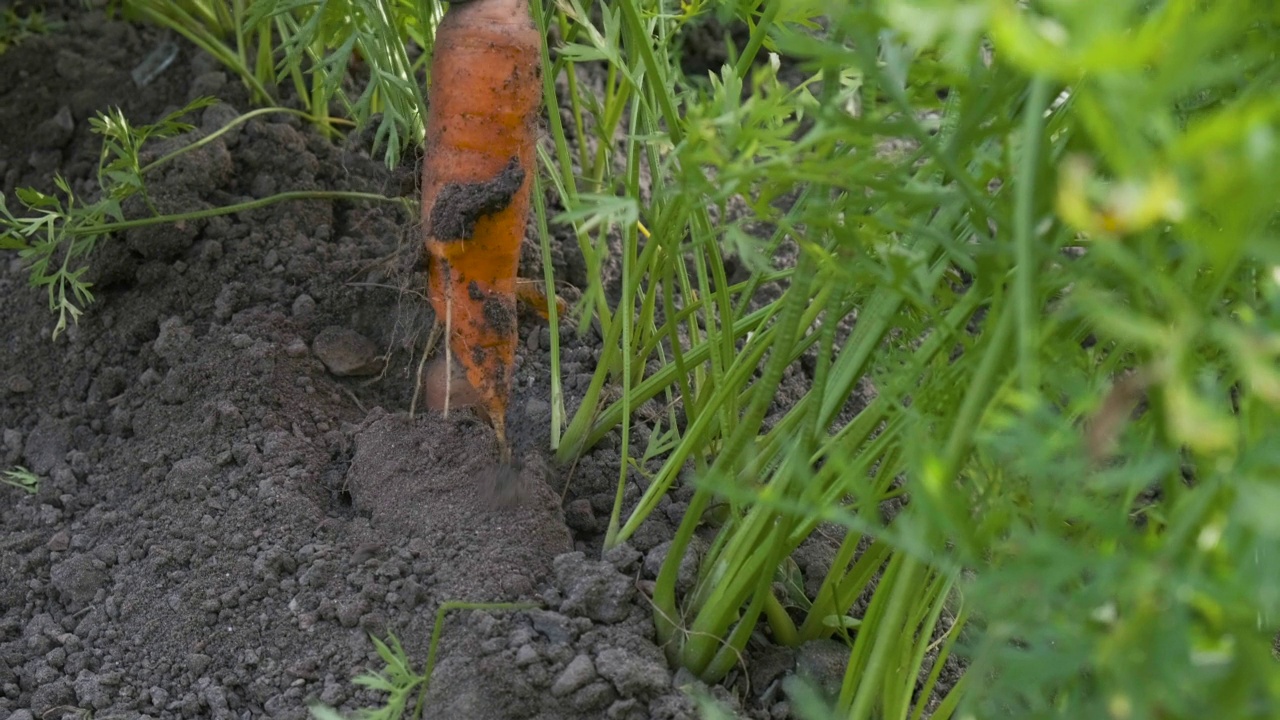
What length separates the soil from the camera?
1048 mm

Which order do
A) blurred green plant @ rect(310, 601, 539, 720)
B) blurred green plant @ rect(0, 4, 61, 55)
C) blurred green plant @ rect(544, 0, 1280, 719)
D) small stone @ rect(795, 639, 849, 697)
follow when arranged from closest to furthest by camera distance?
blurred green plant @ rect(544, 0, 1280, 719) → blurred green plant @ rect(310, 601, 539, 720) → small stone @ rect(795, 639, 849, 697) → blurred green plant @ rect(0, 4, 61, 55)

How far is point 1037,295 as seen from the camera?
0.72 m

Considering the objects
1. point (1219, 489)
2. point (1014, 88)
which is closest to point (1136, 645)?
point (1219, 489)

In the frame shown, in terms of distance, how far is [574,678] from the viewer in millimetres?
974

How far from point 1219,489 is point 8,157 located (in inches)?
63.5

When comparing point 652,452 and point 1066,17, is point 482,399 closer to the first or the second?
point 652,452

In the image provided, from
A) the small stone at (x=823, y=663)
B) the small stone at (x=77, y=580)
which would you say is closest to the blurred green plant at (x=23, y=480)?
the small stone at (x=77, y=580)

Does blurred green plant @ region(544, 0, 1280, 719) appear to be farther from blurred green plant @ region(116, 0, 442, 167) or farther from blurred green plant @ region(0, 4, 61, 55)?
blurred green plant @ region(0, 4, 61, 55)

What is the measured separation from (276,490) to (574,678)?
416mm

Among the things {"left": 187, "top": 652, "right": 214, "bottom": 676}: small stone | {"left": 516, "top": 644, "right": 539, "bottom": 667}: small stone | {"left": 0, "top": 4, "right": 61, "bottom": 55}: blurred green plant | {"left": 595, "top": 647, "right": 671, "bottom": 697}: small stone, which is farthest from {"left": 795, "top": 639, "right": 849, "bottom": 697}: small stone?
{"left": 0, "top": 4, "right": 61, "bottom": 55}: blurred green plant

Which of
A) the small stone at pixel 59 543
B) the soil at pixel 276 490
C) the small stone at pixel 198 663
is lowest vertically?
the small stone at pixel 59 543

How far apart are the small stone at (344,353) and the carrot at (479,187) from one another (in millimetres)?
90

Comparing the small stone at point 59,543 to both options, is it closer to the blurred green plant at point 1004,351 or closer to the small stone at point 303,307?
the small stone at point 303,307

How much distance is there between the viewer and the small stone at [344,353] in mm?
1341
